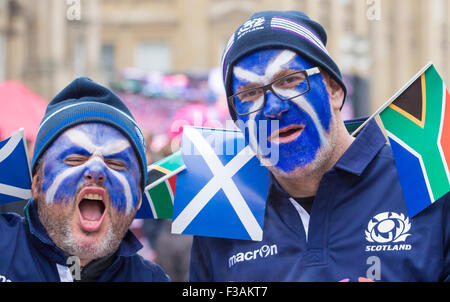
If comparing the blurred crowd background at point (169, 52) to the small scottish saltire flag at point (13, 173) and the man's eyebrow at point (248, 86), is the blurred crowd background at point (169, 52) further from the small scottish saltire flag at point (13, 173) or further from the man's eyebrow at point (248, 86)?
the man's eyebrow at point (248, 86)

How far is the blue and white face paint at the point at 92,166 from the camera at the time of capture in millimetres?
2523

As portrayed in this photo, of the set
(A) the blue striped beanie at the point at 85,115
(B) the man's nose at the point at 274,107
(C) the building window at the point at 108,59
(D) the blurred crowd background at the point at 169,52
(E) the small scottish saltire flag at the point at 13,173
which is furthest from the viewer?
(C) the building window at the point at 108,59

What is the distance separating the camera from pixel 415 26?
69.1 feet

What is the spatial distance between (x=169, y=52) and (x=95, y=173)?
1938 centimetres

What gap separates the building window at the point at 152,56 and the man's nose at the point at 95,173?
19.0m

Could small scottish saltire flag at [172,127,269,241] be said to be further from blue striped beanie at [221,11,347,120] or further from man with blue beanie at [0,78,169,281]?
blue striped beanie at [221,11,347,120]

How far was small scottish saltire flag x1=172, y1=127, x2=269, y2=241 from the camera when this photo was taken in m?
2.73

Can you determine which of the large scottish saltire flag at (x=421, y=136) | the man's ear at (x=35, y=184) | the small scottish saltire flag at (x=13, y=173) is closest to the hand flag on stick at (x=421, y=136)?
the large scottish saltire flag at (x=421, y=136)

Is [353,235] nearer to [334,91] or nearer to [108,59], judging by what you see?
[334,91]

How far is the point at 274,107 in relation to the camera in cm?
252
